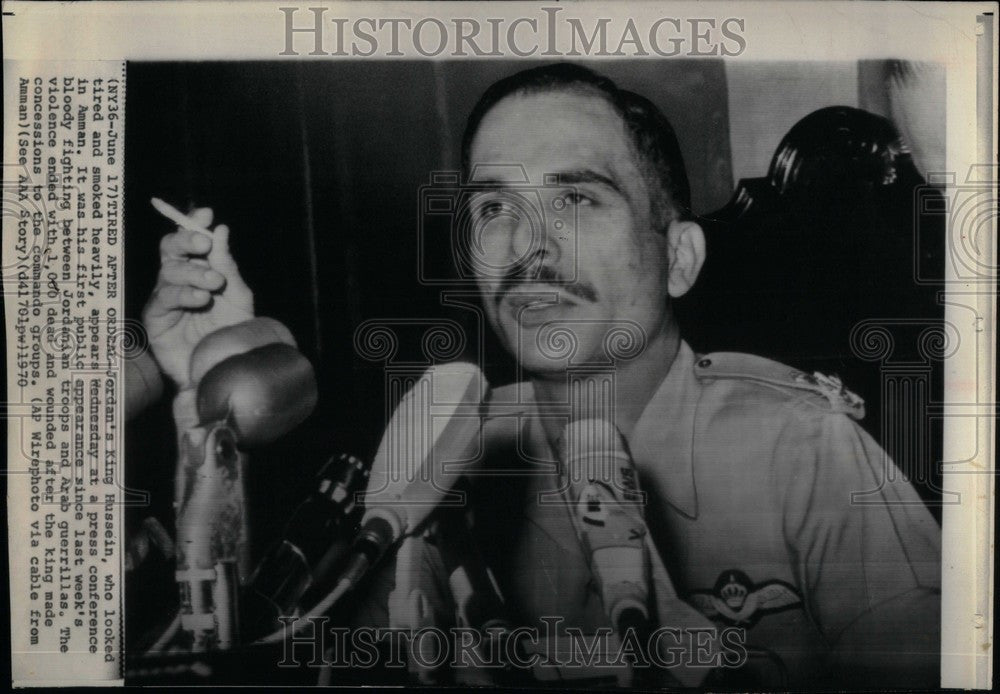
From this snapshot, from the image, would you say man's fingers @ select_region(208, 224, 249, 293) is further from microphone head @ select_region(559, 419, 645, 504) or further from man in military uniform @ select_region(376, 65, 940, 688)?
microphone head @ select_region(559, 419, 645, 504)

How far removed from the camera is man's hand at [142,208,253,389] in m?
1.94

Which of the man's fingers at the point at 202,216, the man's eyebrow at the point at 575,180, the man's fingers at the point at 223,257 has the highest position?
the man's eyebrow at the point at 575,180

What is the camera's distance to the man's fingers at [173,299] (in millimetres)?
1943

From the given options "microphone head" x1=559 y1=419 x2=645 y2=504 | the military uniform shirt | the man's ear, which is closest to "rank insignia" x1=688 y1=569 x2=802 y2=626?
the military uniform shirt

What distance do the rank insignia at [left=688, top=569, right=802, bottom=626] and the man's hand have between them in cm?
129

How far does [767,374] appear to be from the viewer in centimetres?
195

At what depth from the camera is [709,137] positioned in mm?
1948

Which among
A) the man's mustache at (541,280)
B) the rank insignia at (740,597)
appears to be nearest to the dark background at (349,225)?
the man's mustache at (541,280)

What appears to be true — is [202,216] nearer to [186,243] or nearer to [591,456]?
[186,243]

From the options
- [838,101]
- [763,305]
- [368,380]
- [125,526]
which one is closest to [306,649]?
[125,526]

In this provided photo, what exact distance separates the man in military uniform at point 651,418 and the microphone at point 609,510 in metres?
A: 0.03

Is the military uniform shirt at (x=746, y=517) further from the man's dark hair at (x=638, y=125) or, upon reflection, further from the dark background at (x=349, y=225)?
the man's dark hair at (x=638, y=125)

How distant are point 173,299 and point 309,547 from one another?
68cm

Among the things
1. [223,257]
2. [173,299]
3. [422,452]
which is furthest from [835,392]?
[173,299]
